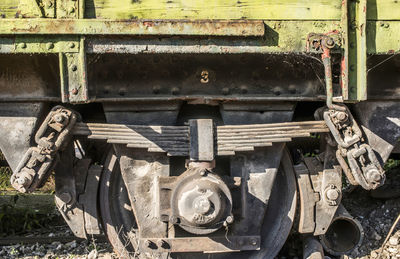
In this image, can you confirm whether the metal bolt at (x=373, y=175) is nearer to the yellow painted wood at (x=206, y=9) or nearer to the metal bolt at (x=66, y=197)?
the yellow painted wood at (x=206, y=9)

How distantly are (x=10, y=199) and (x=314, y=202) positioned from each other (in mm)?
3710

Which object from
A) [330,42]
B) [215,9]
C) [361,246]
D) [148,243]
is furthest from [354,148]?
[148,243]

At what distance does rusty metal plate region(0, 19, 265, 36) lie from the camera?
337 cm

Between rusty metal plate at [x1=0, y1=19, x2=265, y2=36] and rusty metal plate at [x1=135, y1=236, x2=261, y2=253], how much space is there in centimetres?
163

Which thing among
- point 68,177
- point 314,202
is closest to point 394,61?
point 314,202

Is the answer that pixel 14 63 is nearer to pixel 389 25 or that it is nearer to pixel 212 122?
pixel 212 122

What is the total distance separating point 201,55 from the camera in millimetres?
3832

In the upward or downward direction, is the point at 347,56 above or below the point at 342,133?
above

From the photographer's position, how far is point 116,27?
3.39 m

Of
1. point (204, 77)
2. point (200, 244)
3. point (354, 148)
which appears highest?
point (204, 77)

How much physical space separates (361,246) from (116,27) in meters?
3.17

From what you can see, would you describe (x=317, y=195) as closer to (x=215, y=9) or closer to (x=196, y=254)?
(x=196, y=254)

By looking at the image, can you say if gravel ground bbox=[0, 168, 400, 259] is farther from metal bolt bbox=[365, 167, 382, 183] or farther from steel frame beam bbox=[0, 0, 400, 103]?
steel frame beam bbox=[0, 0, 400, 103]

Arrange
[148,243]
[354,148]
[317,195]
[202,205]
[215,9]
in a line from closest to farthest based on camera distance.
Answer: [215,9] → [202,205] → [354,148] → [148,243] → [317,195]
